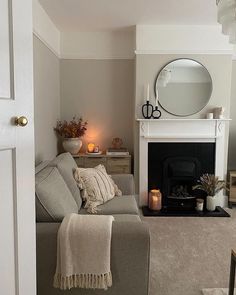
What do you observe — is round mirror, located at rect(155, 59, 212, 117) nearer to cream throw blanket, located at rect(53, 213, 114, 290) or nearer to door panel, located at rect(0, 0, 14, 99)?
cream throw blanket, located at rect(53, 213, 114, 290)

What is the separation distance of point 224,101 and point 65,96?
2.42m

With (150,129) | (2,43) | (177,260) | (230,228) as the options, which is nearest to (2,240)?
(2,43)

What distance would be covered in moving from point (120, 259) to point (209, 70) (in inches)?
132

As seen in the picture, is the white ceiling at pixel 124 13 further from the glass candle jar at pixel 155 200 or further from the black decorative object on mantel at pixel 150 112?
the glass candle jar at pixel 155 200

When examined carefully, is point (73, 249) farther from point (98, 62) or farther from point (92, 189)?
point (98, 62)

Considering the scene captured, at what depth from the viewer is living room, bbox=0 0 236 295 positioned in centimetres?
197

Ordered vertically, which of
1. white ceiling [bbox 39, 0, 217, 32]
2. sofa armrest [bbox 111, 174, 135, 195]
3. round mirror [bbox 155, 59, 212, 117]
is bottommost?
sofa armrest [bbox 111, 174, 135, 195]

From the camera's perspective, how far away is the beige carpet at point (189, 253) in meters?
2.44

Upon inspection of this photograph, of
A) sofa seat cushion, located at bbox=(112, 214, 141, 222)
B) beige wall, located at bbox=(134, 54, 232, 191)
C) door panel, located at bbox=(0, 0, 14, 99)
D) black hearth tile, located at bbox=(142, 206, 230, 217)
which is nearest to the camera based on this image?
door panel, located at bbox=(0, 0, 14, 99)

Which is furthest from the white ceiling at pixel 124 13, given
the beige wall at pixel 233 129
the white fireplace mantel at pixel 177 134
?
the white fireplace mantel at pixel 177 134

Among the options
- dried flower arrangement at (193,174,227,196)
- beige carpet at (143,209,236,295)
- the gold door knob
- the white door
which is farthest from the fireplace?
the gold door knob

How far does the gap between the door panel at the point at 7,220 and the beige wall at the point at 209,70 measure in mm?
3513

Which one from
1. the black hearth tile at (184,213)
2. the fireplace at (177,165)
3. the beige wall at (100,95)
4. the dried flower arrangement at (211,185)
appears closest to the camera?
the black hearth tile at (184,213)

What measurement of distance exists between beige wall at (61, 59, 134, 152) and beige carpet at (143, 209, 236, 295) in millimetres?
1590
